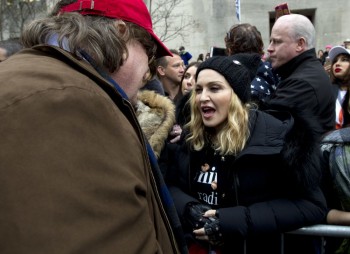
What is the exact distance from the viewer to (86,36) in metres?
1.41

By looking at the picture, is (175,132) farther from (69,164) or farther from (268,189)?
(69,164)

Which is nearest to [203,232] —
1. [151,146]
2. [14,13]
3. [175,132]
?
[151,146]

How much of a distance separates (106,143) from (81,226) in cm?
20

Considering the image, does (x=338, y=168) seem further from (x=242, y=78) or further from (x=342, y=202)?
(x=242, y=78)

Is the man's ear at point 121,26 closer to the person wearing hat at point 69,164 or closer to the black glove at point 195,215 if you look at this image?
the person wearing hat at point 69,164

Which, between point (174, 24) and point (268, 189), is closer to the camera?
point (268, 189)

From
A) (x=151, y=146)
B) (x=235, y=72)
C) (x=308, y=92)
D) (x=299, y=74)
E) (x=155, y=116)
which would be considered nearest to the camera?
(x=151, y=146)

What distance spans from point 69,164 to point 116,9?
84 centimetres

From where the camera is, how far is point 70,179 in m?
0.98

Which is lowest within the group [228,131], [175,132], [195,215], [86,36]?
[195,215]

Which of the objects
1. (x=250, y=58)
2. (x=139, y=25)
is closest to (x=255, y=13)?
(x=250, y=58)

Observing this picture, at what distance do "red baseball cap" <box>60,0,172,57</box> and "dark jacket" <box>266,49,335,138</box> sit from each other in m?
1.92

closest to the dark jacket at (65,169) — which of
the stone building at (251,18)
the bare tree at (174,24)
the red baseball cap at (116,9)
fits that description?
the red baseball cap at (116,9)

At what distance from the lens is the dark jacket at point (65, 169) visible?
0.94 metres
